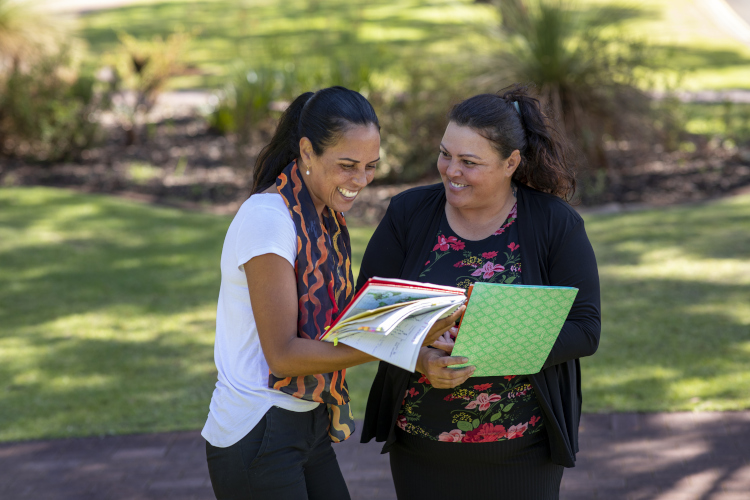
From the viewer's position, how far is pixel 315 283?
2.08m

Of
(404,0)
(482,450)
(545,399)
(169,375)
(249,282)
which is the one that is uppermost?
(404,0)

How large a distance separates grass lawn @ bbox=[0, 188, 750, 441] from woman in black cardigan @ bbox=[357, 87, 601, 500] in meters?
2.40

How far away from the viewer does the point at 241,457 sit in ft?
6.91

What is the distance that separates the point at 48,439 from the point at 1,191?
608 centimetres

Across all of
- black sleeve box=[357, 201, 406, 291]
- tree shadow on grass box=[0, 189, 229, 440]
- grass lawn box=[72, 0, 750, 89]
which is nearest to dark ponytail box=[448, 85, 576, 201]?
black sleeve box=[357, 201, 406, 291]

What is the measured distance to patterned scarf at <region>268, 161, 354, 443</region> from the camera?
Result: 2.06 meters

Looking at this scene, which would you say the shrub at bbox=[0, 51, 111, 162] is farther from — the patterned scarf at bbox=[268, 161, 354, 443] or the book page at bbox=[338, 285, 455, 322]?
the book page at bbox=[338, 285, 455, 322]

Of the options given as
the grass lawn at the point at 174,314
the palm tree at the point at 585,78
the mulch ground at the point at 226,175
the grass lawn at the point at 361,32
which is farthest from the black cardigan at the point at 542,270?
the grass lawn at the point at 361,32

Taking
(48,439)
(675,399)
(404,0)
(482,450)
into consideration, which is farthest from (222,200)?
(404,0)

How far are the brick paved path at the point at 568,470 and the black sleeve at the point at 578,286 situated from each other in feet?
5.51

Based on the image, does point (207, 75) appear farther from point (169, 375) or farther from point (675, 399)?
point (675, 399)

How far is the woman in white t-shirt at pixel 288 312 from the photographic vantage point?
1.99m

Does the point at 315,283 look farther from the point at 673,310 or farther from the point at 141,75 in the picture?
the point at 141,75

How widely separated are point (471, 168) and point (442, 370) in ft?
2.31
